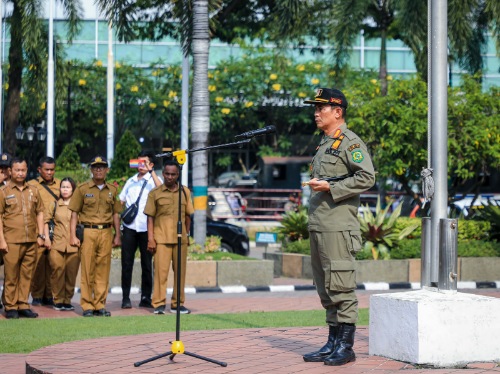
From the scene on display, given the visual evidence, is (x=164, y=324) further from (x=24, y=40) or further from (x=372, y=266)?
(x=24, y=40)

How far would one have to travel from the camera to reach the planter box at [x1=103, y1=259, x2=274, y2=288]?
17516 mm

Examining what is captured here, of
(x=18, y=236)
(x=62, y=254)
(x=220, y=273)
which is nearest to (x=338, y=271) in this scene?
(x=18, y=236)

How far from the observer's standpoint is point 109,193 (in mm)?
14250

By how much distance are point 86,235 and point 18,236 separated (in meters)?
0.86

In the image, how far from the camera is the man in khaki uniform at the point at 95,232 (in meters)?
14.1

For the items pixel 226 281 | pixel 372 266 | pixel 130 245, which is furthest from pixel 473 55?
pixel 130 245

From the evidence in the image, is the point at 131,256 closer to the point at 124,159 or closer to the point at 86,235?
the point at 86,235

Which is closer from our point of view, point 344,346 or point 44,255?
point 344,346

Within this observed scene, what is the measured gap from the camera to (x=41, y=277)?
15508mm

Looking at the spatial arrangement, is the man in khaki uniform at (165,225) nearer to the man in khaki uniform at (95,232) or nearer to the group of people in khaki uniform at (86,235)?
the group of people in khaki uniform at (86,235)

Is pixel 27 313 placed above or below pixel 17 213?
below

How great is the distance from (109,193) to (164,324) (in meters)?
2.30

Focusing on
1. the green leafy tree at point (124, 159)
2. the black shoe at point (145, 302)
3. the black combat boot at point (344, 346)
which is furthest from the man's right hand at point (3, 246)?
the green leafy tree at point (124, 159)

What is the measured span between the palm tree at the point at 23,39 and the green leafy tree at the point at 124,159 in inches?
117
